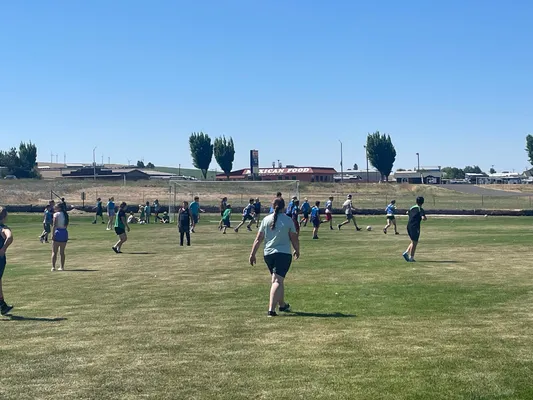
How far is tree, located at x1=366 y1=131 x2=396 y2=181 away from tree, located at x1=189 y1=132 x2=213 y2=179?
102 ft

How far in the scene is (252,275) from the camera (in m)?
19.4

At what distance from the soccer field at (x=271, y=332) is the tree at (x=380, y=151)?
125804 mm

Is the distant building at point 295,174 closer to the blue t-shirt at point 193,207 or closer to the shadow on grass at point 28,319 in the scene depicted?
the blue t-shirt at point 193,207

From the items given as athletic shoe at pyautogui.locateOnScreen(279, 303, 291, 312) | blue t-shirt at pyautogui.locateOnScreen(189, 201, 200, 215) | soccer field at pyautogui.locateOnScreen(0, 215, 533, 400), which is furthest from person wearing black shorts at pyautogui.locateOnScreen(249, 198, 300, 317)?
blue t-shirt at pyautogui.locateOnScreen(189, 201, 200, 215)

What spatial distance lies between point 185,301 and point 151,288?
2416 mm

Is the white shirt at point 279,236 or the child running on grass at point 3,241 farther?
the child running on grass at point 3,241

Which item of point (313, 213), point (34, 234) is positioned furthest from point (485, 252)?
point (34, 234)

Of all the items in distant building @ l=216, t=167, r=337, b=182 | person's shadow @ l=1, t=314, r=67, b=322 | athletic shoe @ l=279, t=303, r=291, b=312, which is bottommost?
person's shadow @ l=1, t=314, r=67, b=322

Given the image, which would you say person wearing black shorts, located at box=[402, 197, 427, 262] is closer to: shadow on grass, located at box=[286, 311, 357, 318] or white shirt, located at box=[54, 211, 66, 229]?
shadow on grass, located at box=[286, 311, 357, 318]

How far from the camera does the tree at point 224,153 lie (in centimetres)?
14750

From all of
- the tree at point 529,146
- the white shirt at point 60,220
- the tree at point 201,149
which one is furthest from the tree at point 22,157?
the white shirt at point 60,220

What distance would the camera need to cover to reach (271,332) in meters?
11.5

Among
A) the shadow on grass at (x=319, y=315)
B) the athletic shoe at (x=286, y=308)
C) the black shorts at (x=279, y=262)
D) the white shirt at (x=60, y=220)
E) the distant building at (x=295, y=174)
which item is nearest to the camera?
the shadow on grass at (x=319, y=315)

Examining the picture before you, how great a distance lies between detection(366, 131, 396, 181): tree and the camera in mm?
147125
